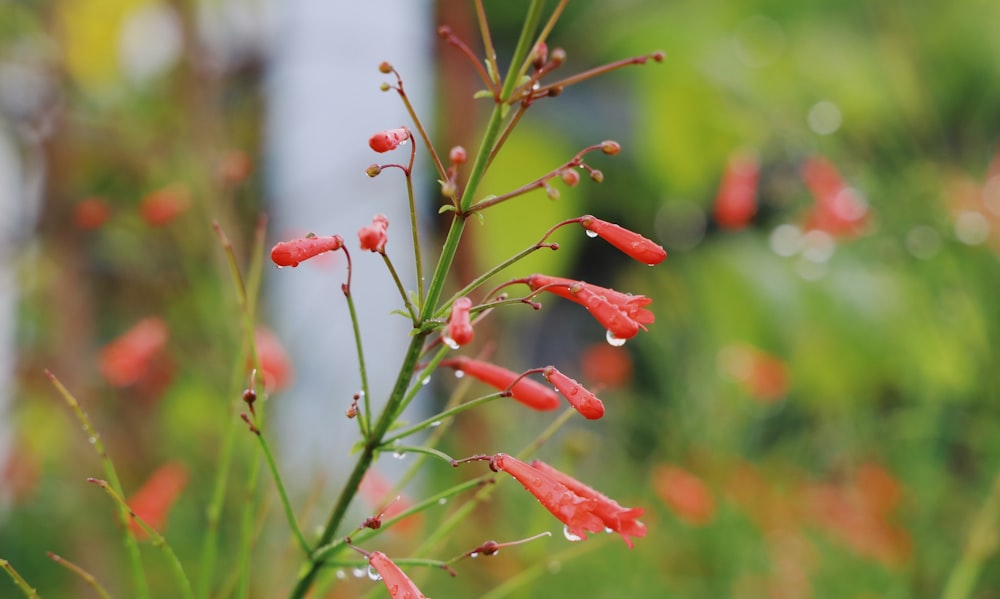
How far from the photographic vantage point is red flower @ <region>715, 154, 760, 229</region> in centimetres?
153

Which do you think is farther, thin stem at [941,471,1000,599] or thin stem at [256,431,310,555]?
thin stem at [941,471,1000,599]

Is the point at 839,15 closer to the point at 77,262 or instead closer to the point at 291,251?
the point at 77,262

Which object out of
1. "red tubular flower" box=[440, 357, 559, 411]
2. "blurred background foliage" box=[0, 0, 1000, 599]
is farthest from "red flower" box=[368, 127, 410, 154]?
"blurred background foliage" box=[0, 0, 1000, 599]

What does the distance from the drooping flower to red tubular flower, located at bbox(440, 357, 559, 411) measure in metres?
1.09

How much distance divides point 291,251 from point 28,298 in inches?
77.8

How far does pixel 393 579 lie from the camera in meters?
0.51

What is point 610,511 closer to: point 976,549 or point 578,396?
point 578,396

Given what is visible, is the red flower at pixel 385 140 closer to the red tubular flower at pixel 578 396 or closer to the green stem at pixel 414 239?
the green stem at pixel 414 239

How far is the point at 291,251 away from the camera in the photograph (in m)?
0.50

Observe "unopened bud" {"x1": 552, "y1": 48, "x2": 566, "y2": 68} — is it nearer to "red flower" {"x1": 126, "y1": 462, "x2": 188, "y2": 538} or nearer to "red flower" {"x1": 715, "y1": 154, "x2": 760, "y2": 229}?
"red flower" {"x1": 126, "y1": 462, "x2": 188, "y2": 538}

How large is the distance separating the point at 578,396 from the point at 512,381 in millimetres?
96

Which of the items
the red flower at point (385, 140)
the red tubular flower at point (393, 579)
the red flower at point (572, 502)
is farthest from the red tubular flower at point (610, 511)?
the red flower at point (385, 140)

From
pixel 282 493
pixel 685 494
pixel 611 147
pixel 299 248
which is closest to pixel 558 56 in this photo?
pixel 611 147

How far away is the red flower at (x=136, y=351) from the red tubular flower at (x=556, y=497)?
21.8 inches
